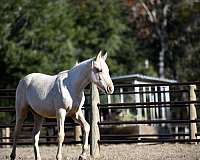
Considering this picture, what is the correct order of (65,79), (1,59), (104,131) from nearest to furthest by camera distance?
(65,79) < (104,131) < (1,59)

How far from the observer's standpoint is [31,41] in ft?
115

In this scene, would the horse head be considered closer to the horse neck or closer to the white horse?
the white horse

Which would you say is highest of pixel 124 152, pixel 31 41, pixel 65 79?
pixel 31 41

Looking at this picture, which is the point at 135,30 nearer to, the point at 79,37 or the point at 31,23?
the point at 79,37

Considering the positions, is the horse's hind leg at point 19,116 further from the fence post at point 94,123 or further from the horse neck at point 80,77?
the fence post at point 94,123

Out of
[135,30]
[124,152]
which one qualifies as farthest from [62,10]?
[124,152]

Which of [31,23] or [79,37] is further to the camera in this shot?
[79,37]

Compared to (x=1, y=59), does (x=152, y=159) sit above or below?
below

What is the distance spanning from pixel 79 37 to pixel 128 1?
576 centimetres

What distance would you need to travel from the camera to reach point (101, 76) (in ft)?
34.2

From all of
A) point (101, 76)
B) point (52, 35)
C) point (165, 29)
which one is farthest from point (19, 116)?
point (165, 29)

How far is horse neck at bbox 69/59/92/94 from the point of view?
10547mm

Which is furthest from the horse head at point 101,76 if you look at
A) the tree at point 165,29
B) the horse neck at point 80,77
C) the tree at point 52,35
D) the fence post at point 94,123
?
the tree at point 165,29

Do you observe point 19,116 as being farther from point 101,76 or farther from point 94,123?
point 101,76
